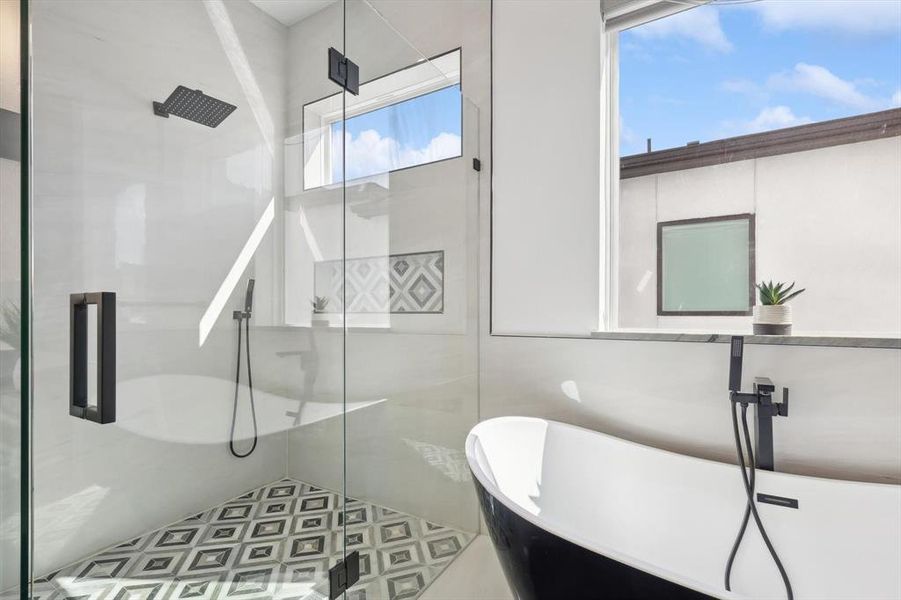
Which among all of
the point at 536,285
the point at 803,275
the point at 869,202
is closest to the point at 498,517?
the point at 536,285

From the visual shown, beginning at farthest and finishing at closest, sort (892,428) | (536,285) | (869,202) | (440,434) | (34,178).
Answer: (536,285), (440,434), (869,202), (892,428), (34,178)

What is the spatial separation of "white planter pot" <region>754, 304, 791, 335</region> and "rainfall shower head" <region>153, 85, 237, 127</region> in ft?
6.23

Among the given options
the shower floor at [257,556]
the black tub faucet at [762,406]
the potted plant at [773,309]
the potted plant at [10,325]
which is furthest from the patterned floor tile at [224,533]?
the potted plant at [773,309]

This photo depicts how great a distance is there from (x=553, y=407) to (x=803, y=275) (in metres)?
1.11

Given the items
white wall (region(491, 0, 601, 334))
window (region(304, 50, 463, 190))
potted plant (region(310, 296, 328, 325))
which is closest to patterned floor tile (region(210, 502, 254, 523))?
potted plant (region(310, 296, 328, 325))

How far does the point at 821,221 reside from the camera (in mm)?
1594

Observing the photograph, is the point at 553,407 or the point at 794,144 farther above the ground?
the point at 794,144

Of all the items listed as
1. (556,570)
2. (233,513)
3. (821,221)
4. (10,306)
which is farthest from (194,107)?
(821,221)

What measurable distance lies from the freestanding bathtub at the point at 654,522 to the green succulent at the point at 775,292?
2.06 feet

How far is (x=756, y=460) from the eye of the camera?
1462mm

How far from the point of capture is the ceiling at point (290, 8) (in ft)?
3.91

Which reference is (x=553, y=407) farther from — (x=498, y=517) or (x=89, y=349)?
(x=89, y=349)

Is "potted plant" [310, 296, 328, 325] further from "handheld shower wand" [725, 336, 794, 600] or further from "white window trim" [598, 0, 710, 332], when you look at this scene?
"handheld shower wand" [725, 336, 794, 600]

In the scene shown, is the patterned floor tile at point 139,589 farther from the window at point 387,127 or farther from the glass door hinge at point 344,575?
the window at point 387,127
